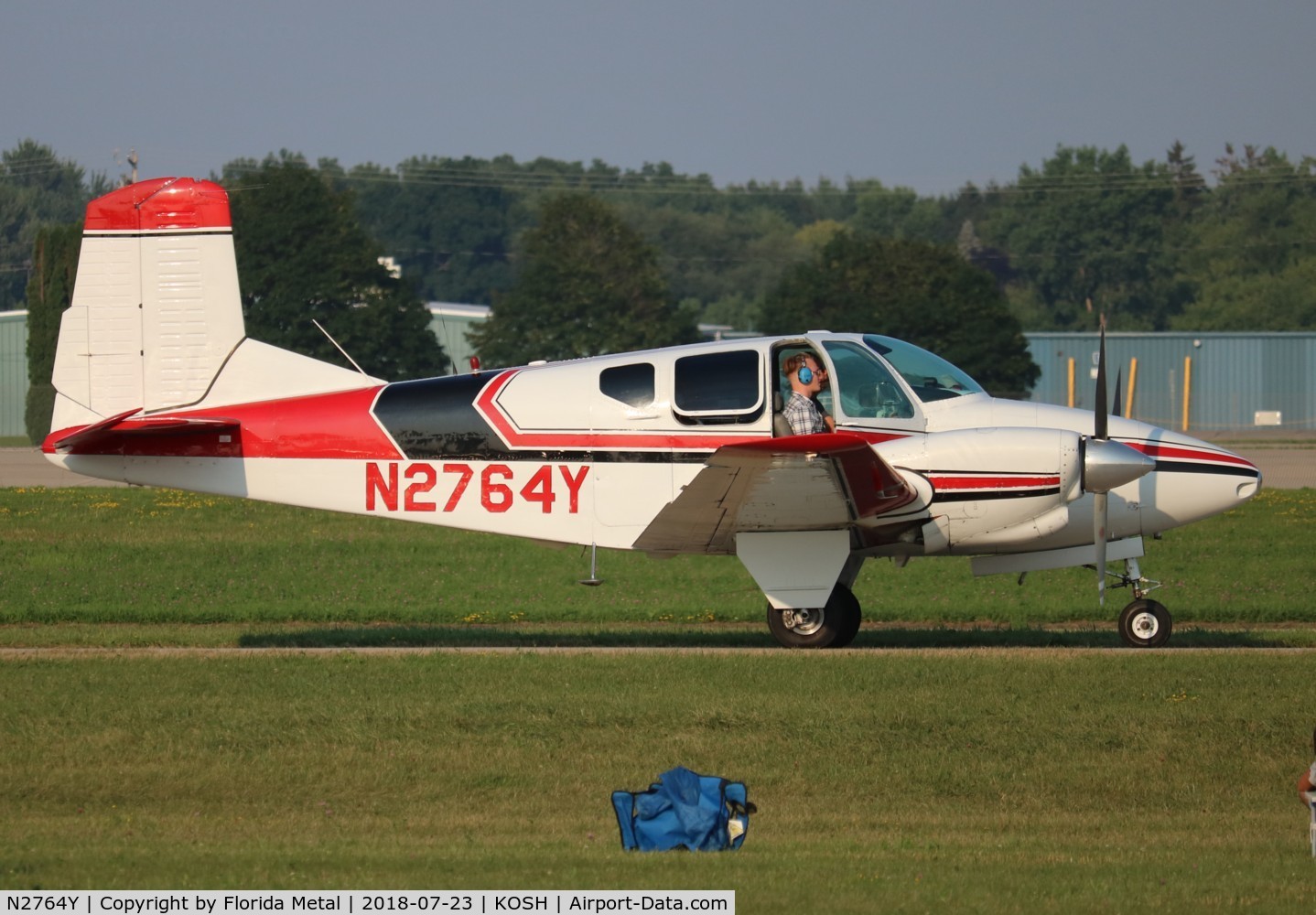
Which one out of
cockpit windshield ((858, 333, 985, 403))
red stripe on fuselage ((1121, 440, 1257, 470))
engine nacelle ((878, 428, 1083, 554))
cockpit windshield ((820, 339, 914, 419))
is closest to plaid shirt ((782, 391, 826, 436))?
cockpit windshield ((820, 339, 914, 419))

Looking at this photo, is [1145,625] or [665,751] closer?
[665,751]

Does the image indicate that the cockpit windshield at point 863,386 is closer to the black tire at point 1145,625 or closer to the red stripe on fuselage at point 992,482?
the red stripe on fuselage at point 992,482

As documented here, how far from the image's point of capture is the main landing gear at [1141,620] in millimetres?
12102

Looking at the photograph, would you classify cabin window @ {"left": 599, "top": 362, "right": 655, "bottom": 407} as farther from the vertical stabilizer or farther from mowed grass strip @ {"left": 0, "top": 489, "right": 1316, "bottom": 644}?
the vertical stabilizer

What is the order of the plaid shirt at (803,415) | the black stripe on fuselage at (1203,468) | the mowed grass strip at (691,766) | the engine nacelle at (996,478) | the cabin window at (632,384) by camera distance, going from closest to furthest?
the mowed grass strip at (691,766) → the engine nacelle at (996,478) → the plaid shirt at (803,415) → the black stripe on fuselage at (1203,468) → the cabin window at (632,384)

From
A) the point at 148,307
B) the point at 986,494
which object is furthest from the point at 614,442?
the point at 148,307

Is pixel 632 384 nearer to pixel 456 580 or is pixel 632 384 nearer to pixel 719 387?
pixel 719 387

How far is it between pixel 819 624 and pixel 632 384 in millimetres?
2549

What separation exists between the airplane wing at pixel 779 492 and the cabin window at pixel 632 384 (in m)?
0.92

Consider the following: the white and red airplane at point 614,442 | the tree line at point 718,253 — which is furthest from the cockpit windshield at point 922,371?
the tree line at point 718,253

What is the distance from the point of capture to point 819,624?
12.2 metres

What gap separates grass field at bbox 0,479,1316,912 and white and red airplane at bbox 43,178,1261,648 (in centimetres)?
98

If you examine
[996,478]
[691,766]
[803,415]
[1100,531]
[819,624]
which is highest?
[803,415]

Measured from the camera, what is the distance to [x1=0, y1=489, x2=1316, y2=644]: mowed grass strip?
15656mm
